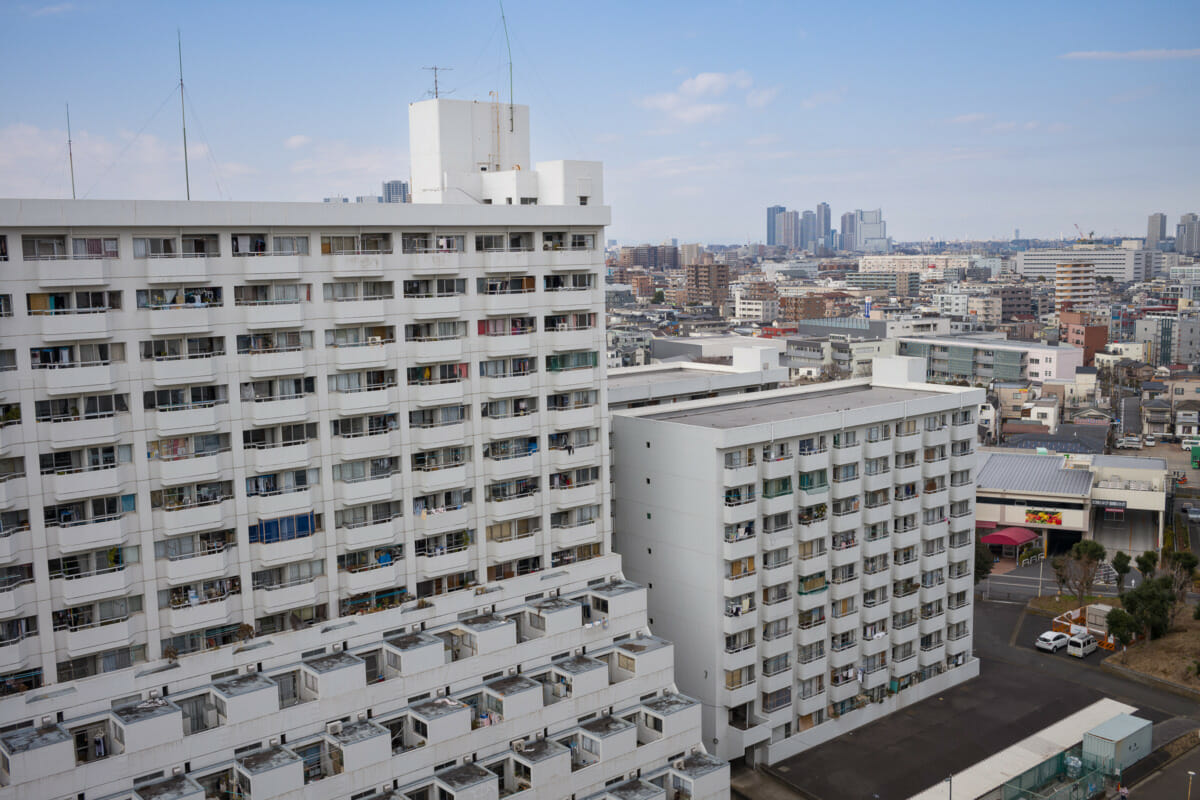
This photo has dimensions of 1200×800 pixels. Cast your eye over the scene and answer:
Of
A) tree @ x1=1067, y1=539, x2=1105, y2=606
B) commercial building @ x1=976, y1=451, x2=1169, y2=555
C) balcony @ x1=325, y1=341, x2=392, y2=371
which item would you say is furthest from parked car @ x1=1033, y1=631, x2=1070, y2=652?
balcony @ x1=325, y1=341, x2=392, y2=371

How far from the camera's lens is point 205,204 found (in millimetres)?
34906

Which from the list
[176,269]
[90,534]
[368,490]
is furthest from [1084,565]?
[90,534]

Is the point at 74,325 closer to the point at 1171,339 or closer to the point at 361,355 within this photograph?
the point at 361,355

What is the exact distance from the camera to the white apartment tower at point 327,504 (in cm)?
3250

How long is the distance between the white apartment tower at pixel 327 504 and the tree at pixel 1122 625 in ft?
103

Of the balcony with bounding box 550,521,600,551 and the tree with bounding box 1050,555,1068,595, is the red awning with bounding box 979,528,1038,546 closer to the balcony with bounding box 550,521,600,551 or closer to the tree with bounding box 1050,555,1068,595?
the tree with bounding box 1050,555,1068,595

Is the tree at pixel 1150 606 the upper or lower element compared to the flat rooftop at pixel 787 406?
lower

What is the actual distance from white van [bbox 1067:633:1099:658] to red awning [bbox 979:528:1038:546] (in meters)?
16.6

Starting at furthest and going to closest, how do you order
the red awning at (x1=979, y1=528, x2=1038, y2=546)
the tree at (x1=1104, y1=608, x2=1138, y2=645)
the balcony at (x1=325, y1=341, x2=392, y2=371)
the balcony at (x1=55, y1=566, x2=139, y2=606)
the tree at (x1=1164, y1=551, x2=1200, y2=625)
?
1. the red awning at (x1=979, y1=528, x2=1038, y2=546)
2. the tree at (x1=1164, y1=551, x2=1200, y2=625)
3. the tree at (x1=1104, y1=608, x2=1138, y2=645)
4. the balcony at (x1=325, y1=341, x2=392, y2=371)
5. the balcony at (x1=55, y1=566, x2=139, y2=606)

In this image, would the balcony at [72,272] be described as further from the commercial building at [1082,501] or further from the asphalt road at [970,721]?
the commercial building at [1082,501]

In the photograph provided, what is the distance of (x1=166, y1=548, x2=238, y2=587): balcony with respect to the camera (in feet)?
114

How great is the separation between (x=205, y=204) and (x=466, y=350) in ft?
37.3

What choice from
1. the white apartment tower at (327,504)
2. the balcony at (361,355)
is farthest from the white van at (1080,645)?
the balcony at (361,355)

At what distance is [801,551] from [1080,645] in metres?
→ 23.7
